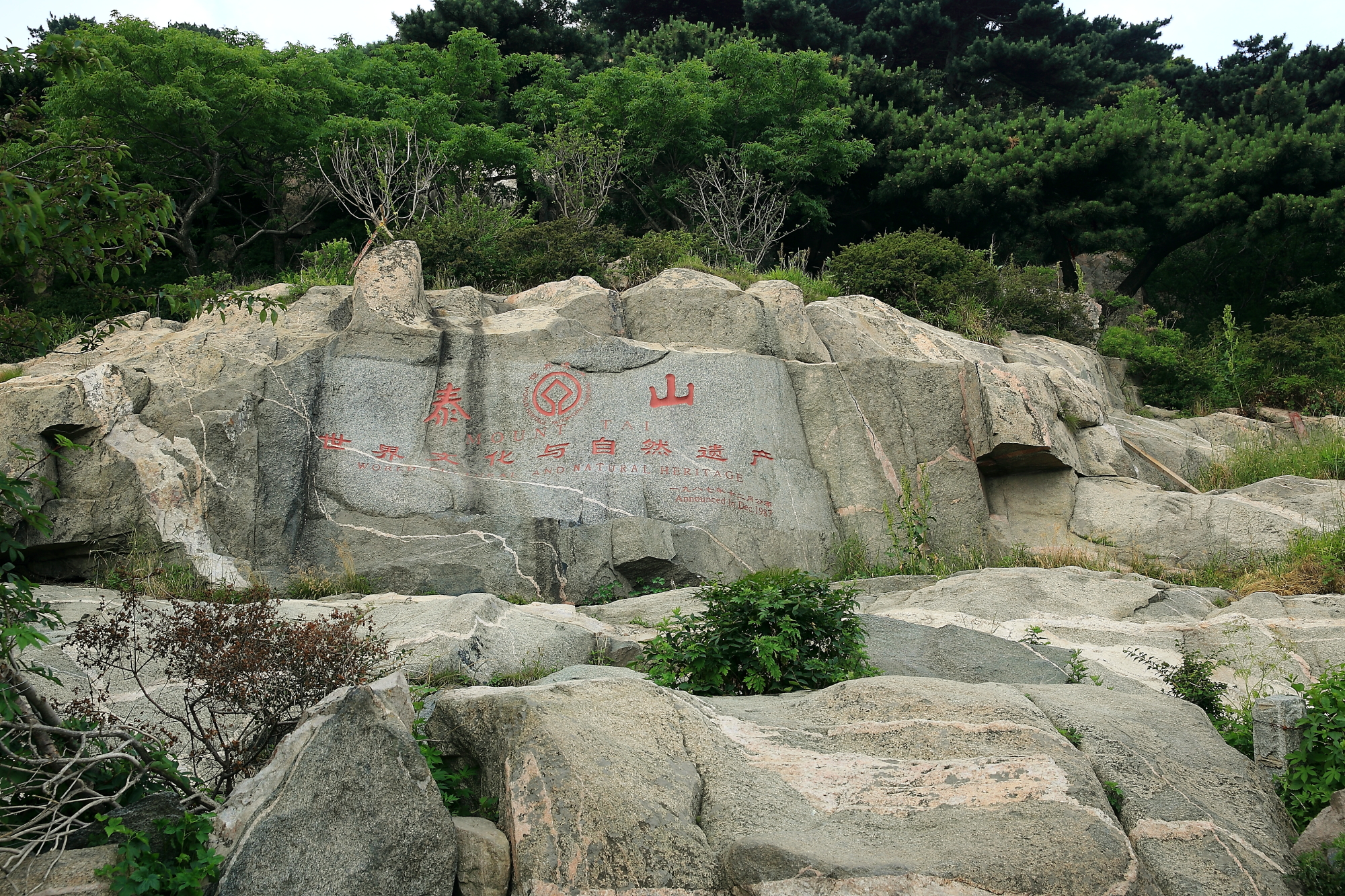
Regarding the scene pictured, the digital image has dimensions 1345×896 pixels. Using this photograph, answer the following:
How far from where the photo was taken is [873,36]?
2330 cm

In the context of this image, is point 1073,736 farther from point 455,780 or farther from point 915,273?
point 915,273

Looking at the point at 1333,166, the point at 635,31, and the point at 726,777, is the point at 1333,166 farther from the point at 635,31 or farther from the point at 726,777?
the point at 726,777

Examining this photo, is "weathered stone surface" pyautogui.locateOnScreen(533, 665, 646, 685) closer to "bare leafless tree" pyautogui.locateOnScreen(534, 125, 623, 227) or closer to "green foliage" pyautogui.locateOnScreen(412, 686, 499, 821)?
"green foliage" pyautogui.locateOnScreen(412, 686, 499, 821)

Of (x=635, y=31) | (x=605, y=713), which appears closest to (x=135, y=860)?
(x=605, y=713)

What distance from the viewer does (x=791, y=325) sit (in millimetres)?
11852

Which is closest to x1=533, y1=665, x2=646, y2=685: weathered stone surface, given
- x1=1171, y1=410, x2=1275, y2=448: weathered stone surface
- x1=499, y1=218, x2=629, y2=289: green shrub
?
x1=499, y1=218, x2=629, y2=289: green shrub

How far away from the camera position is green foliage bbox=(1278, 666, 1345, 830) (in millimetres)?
4270

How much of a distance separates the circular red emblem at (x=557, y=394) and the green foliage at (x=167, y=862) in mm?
7328

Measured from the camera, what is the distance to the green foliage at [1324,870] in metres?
3.78

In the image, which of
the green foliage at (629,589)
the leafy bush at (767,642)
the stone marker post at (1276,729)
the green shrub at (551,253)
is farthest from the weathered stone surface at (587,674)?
the green shrub at (551,253)

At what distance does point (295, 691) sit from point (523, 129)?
53.9 ft

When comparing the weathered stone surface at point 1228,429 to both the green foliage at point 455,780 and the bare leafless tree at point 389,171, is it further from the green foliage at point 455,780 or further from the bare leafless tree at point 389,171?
the bare leafless tree at point 389,171

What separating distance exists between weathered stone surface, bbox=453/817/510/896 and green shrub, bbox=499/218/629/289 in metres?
10.1

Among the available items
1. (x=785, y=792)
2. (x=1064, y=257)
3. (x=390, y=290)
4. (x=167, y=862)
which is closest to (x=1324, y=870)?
(x=785, y=792)
